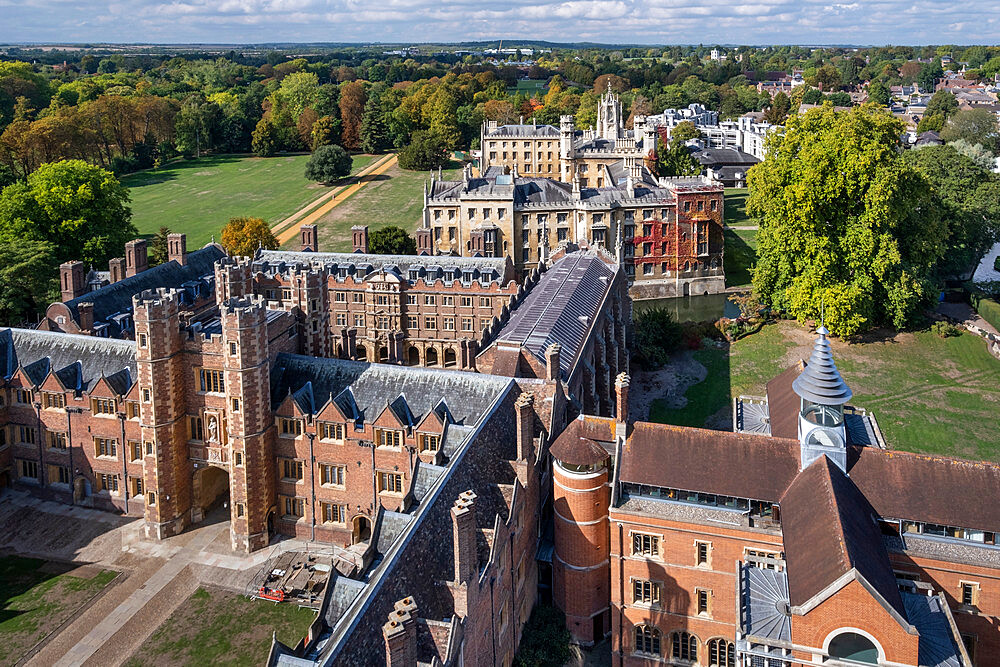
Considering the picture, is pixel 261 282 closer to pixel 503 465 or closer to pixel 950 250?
pixel 503 465

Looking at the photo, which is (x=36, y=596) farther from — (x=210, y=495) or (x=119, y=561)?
(x=210, y=495)

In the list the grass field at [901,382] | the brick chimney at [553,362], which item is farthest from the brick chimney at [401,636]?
the grass field at [901,382]

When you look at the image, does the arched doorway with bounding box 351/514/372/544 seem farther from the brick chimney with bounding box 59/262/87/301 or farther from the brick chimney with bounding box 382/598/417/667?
the brick chimney with bounding box 59/262/87/301

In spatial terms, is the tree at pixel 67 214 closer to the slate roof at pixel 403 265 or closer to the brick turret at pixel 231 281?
the slate roof at pixel 403 265

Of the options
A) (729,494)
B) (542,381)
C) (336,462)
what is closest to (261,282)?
(336,462)

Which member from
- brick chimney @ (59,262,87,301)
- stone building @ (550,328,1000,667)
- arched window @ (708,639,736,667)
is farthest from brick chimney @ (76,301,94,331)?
arched window @ (708,639,736,667)

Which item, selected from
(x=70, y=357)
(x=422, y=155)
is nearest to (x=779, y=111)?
(x=422, y=155)
